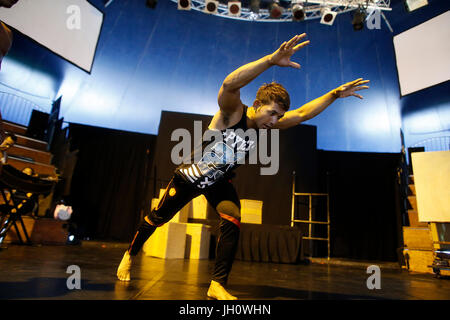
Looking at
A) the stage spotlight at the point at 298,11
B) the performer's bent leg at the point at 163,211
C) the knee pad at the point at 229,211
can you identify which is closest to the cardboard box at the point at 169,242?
the performer's bent leg at the point at 163,211

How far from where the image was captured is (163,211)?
189 cm

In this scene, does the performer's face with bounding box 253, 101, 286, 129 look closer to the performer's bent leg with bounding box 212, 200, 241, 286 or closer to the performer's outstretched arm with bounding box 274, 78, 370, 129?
the performer's outstretched arm with bounding box 274, 78, 370, 129

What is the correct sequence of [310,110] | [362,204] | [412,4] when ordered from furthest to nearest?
[362,204]
[412,4]
[310,110]

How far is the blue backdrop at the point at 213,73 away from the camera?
25.8 feet

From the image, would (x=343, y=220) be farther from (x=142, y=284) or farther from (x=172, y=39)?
(x=172, y=39)

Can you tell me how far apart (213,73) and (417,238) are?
7.13 metres

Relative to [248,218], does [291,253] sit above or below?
below

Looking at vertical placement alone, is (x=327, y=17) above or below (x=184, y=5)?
below

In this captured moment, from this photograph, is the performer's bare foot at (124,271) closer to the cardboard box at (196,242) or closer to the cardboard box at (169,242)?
the cardboard box at (169,242)

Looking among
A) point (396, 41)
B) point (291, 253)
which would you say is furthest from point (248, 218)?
point (396, 41)

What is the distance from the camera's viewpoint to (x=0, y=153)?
212 cm

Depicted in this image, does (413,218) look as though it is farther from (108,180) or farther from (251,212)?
(108,180)

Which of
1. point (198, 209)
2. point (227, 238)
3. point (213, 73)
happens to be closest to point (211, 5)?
point (213, 73)
